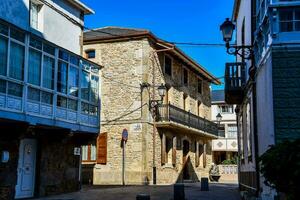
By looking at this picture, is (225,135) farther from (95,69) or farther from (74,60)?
(74,60)

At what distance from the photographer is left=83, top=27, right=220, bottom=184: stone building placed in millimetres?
23547

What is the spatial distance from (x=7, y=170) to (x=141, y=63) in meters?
11.9

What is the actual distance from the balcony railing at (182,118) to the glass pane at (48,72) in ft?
35.4

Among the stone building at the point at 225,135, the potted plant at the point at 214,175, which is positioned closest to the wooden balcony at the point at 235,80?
the potted plant at the point at 214,175

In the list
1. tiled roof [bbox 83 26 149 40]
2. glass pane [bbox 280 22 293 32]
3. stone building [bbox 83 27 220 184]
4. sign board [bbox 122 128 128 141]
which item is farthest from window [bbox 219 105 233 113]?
glass pane [bbox 280 22 293 32]

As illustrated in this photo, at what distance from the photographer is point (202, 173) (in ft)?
108

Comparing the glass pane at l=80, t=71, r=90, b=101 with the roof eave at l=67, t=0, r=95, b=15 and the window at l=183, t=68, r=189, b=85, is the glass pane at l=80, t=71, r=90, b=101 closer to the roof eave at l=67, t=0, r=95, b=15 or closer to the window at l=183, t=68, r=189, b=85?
the roof eave at l=67, t=0, r=95, b=15

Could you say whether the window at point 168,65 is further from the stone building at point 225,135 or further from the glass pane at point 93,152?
the stone building at point 225,135

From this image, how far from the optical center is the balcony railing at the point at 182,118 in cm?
2481

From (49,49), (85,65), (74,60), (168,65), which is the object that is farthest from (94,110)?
(168,65)

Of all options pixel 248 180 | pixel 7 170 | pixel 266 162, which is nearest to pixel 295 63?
pixel 266 162

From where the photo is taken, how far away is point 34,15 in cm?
1588

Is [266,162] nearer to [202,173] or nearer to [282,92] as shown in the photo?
[282,92]

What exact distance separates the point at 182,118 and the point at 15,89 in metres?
15.8
